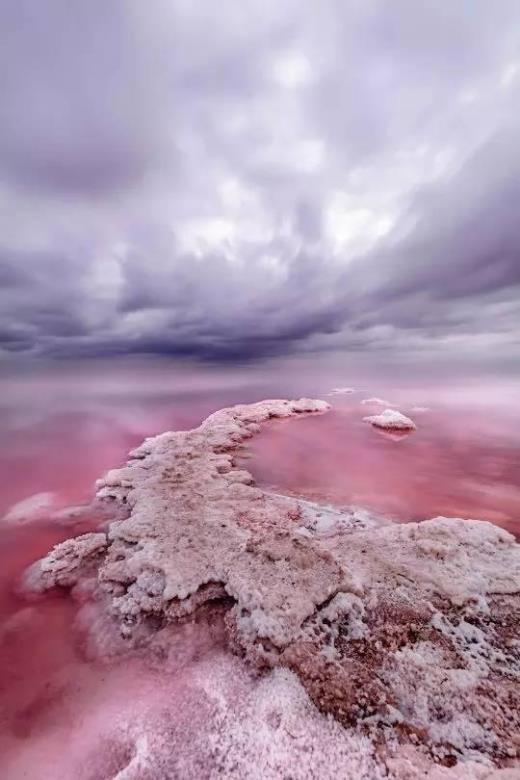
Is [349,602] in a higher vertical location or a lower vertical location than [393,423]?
higher

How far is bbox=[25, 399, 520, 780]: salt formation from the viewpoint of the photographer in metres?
5.23

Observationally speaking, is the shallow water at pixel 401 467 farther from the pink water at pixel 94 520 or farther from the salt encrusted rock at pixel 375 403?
the salt encrusted rock at pixel 375 403

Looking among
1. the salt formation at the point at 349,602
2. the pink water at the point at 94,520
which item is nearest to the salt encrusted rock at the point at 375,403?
the pink water at the point at 94,520

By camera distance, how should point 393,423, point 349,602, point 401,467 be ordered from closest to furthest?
point 349,602 → point 401,467 → point 393,423

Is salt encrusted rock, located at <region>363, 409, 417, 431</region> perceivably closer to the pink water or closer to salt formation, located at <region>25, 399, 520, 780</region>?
the pink water

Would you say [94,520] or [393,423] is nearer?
[94,520]

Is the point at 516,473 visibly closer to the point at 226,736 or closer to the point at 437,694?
the point at 437,694

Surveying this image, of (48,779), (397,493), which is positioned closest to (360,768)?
(48,779)

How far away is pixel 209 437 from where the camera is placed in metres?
20.2

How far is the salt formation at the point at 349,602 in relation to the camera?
5.23m

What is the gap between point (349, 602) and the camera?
738 centimetres

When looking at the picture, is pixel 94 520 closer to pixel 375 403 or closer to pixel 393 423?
pixel 393 423

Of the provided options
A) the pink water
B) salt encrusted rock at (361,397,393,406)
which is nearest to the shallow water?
the pink water

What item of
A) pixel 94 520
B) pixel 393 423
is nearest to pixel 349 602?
pixel 94 520
